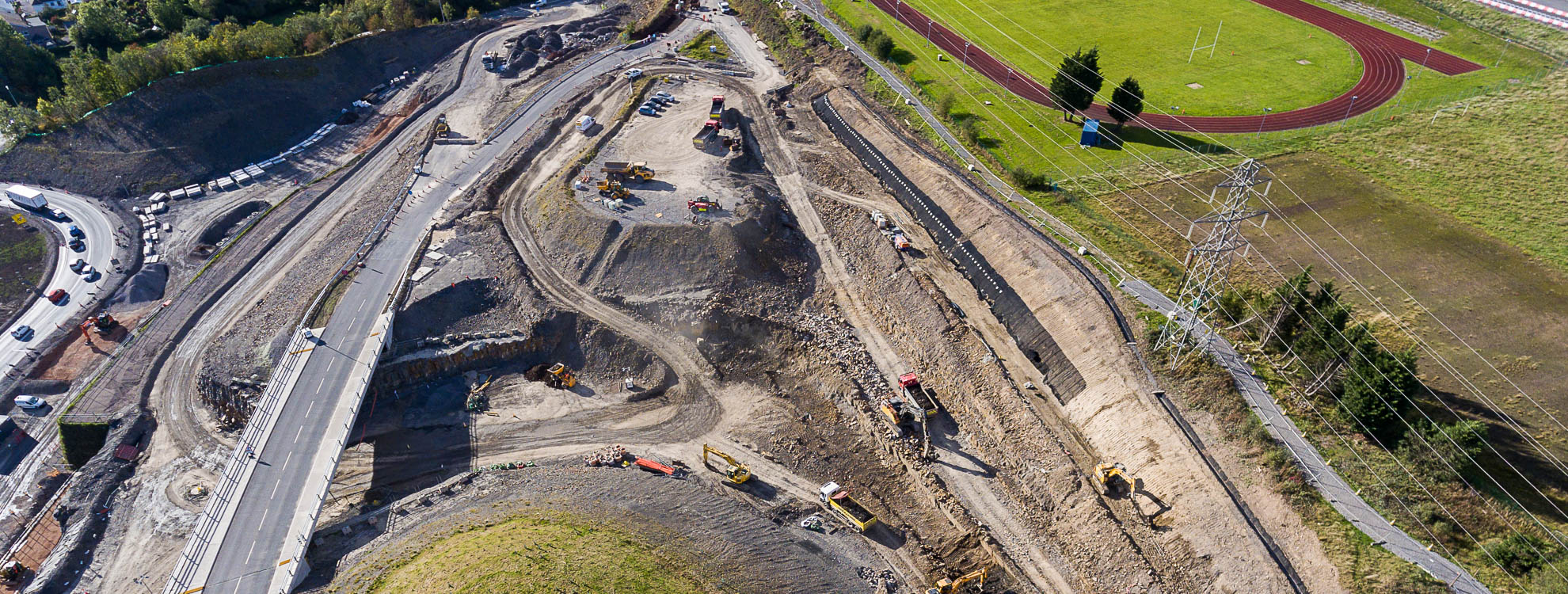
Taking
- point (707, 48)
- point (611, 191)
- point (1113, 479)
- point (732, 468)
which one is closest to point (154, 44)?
point (707, 48)

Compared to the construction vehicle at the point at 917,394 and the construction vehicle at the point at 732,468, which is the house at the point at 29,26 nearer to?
the construction vehicle at the point at 732,468

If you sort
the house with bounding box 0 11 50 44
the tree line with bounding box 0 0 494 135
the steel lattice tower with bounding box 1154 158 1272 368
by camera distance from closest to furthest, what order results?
the steel lattice tower with bounding box 1154 158 1272 368
the tree line with bounding box 0 0 494 135
the house with bounding box 0 11 50 44

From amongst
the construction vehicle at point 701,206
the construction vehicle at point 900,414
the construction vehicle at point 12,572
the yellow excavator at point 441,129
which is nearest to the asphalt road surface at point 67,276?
the construction vehicle at point 12,572

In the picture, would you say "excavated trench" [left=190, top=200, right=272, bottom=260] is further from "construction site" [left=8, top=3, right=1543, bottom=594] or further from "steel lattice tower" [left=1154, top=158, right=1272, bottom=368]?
"steel lattice tower" [left=1154, top=158, right=1272, bottom=368]

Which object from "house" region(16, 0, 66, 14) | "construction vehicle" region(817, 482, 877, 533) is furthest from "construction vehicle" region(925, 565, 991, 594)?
"house" region(16, 0, 66, 14)

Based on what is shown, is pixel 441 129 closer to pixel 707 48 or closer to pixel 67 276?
pixel 67 276

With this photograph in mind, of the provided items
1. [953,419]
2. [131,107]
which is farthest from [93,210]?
[953,419]

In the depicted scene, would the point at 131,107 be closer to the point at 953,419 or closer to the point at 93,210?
the point at 93,210
